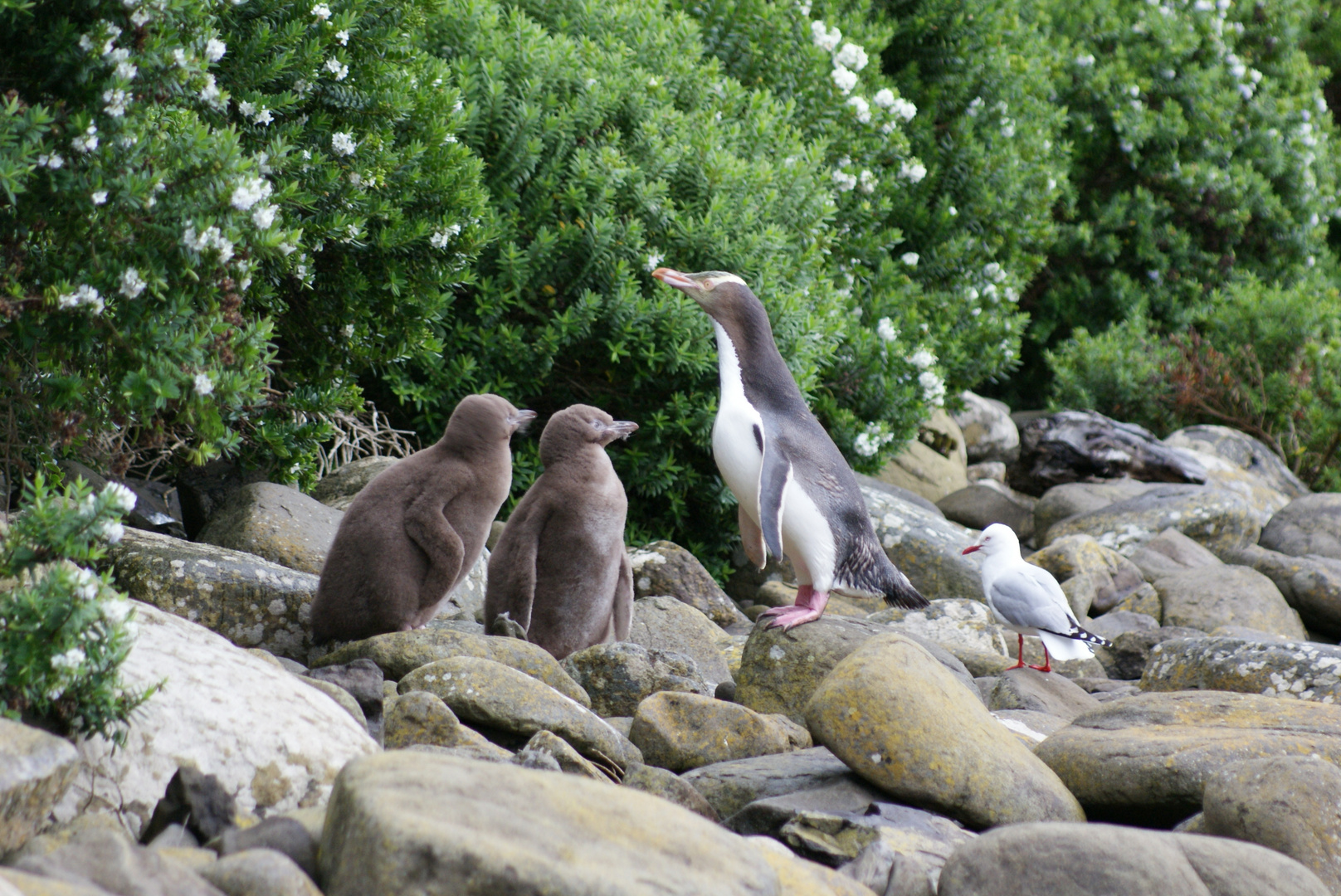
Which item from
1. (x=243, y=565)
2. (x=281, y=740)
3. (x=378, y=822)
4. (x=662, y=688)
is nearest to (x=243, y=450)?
(x=243, y=565)

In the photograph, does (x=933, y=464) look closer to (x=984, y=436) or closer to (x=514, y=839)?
(x=984, y=436)

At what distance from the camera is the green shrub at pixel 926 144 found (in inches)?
404

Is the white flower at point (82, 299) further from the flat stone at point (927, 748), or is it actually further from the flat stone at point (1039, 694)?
the flat stone at point (1039, 694)

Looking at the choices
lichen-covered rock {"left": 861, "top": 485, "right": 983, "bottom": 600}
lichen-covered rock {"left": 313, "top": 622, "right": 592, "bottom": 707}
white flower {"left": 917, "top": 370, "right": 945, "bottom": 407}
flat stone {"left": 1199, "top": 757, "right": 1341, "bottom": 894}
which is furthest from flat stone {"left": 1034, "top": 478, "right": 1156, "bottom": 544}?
flat stone {"left": 1199, "top": 757, "right": 1341, "bottom": 894}

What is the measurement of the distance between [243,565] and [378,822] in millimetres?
2886

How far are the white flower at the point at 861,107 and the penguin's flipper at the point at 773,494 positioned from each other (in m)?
6.71

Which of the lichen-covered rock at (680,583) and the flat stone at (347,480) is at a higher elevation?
the lichen-covered rock at (680,583)

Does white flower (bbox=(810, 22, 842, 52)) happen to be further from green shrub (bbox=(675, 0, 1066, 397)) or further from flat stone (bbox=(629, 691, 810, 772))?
flat stone (bbox=(629, 691, 810, 772))

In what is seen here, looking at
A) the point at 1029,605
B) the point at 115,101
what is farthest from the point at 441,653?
the point at 1029,605

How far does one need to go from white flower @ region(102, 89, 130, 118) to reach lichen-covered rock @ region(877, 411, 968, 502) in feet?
29.4

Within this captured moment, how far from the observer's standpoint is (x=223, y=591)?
4.64 m

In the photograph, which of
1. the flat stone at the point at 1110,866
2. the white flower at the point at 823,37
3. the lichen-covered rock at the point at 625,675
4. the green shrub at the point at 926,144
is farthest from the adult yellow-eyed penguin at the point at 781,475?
the white flower at the point at 823,37

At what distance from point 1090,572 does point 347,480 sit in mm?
5147

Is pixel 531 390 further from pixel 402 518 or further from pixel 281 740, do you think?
pixel 281 740
